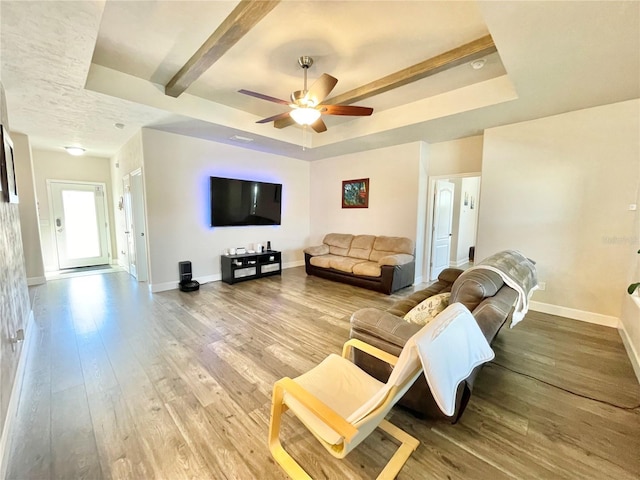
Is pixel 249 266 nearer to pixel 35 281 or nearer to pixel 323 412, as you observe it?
pixel 35 281

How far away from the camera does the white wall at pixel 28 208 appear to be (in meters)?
4.52

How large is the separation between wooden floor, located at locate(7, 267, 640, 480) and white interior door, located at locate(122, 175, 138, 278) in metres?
1.98

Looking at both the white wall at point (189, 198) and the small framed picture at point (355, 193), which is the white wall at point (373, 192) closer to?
the small framed picture at point (355, 193)

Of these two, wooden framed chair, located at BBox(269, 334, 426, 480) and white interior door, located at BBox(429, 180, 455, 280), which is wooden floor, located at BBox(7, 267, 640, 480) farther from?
white interior door, located at BBox(429, 180, 455, 280)

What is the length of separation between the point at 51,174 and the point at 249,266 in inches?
197

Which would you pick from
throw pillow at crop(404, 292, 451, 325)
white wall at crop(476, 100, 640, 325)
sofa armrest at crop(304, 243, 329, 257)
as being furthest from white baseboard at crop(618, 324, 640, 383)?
sofa armrest at crop(304, 243, 329, 257)

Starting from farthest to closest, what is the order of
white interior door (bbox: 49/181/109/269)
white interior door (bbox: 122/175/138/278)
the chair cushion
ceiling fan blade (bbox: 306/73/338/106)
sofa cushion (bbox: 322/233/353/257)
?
white interior door (bbox: 49/181/109/269)
sofa cushion (bbox: 322/233/353/257)
white interior door (bbox: 122/175/138/278)
ceiling fan blade (bbox: 306/73/338/106)
the chair cushion

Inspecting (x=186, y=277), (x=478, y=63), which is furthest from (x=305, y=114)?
(x=186, y=277)

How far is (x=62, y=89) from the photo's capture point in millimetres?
2910

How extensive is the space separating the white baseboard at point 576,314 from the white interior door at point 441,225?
1.83 metres

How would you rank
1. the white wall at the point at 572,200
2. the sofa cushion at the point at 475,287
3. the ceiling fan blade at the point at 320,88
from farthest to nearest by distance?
the white wall at the point at 572,200 < the ceiling fan blade at the point at 320,88 < the sofa cushion at the point at 475,287

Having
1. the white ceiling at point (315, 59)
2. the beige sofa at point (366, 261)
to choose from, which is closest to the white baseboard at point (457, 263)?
the beige sofa at point (366, 261)

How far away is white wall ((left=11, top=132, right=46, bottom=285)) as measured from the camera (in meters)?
4.52

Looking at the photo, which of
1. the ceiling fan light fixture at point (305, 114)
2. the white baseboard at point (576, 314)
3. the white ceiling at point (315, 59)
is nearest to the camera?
the white ceiling at point (315, 59)
